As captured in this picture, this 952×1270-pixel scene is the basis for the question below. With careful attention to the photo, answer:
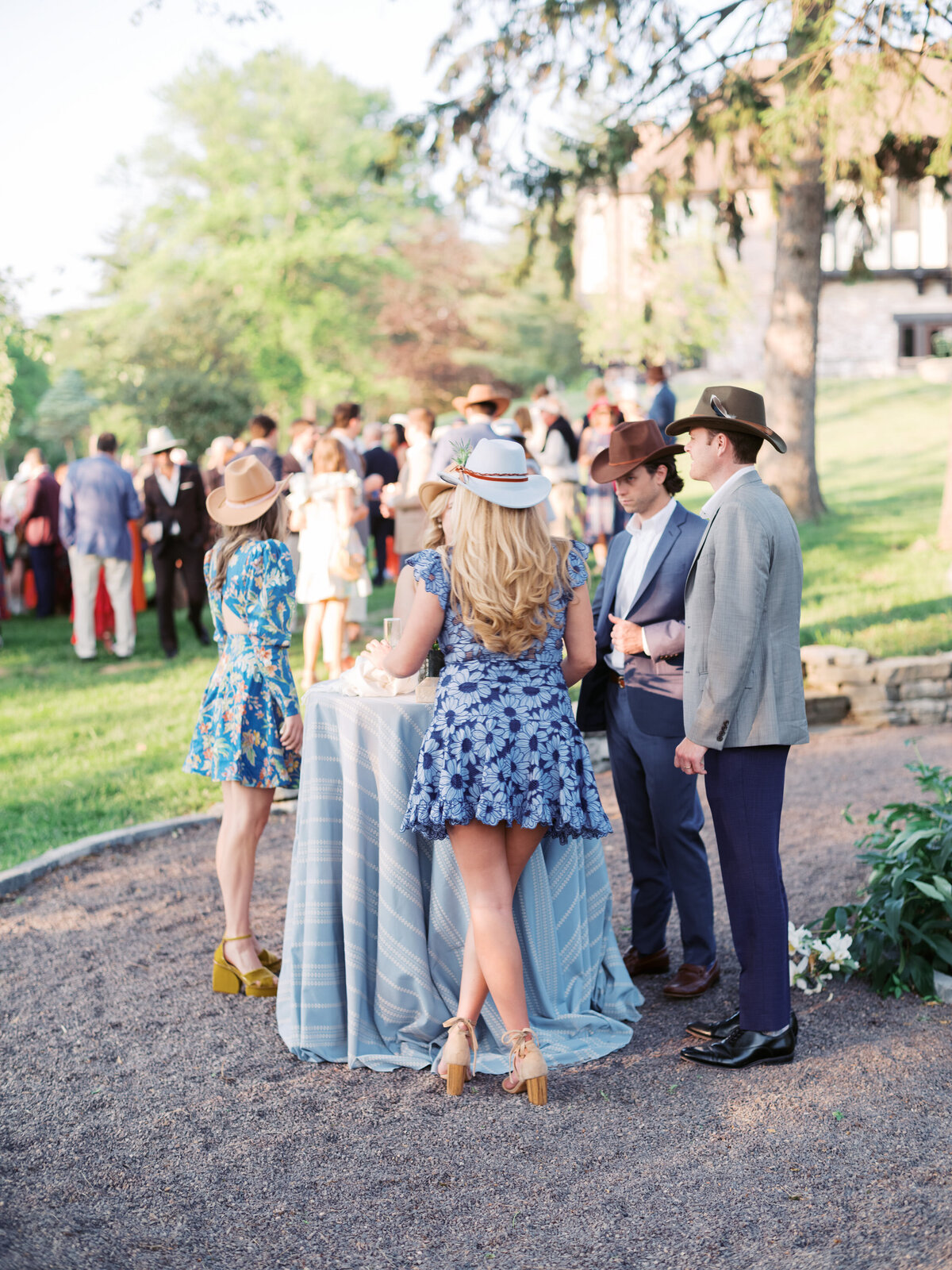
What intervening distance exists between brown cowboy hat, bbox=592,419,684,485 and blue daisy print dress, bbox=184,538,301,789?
1236mm

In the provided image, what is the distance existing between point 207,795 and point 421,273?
46.7m

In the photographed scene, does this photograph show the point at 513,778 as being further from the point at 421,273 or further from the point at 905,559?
the point at 421,273

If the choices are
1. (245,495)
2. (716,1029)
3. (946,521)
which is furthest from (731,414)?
(946,521)

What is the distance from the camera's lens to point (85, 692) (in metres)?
10.4

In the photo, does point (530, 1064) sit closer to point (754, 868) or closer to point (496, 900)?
point (496, 900)

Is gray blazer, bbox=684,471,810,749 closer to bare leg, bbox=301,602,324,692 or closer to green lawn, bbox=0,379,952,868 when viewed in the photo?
green lawn, bbox=0,379,952,868

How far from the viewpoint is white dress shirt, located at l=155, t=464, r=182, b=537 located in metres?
11.3

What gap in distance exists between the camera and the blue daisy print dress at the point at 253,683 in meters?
4.29

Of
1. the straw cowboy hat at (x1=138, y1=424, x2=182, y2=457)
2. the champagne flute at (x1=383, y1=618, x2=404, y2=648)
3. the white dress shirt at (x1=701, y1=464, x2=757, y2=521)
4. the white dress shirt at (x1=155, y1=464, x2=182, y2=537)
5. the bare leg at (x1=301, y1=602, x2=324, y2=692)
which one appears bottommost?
the bare leg at (x1=301, y1=602, x2=324, y2=692)

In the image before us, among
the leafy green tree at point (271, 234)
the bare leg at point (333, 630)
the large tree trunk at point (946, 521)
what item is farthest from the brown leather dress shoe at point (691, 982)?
the leafy green tree at point (271, 234)

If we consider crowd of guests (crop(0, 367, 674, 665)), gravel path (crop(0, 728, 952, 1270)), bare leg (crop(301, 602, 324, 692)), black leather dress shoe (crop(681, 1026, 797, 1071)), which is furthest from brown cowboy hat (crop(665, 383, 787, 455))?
bare leg (crop(301, 602, 324, 692))

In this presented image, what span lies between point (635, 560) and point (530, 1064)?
5.98ft

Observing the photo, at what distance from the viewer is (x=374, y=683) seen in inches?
158

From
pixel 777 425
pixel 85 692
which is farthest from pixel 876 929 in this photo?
pixel 777 425
